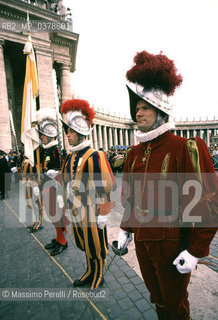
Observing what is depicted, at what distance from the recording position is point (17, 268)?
3287 mm

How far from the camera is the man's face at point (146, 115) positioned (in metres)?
1.61

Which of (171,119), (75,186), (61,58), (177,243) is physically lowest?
(177,243)

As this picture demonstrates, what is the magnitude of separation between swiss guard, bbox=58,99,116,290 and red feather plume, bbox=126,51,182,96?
4.56 ft

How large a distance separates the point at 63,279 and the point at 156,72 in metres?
3.22

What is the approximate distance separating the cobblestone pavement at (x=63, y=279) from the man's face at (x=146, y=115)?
4.76ft

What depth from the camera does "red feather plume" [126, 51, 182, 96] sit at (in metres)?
1.54

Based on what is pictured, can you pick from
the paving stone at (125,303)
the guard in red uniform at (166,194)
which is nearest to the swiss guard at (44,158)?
the paving stone at (125,303)

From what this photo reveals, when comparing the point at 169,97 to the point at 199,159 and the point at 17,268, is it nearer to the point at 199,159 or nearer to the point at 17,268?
the point at 199,159

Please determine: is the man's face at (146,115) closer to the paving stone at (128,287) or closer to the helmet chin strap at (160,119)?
the helmet chin strap at (160,119)

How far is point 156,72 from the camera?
1.55 m

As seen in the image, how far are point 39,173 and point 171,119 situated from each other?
3672 mm

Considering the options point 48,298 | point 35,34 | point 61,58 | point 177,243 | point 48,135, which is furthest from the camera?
point 61,58

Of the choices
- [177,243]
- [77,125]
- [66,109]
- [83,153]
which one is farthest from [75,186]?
[177,243]

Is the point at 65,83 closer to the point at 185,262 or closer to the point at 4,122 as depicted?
the point at 4,122
